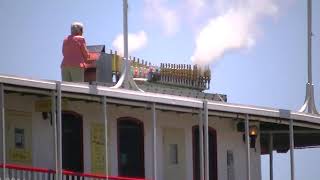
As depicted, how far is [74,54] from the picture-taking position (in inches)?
718

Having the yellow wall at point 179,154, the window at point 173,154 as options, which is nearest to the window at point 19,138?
the yellow wall at point 179,154

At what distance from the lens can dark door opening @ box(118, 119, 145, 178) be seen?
64.1 ft

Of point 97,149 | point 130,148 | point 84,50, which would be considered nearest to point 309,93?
point 130,148

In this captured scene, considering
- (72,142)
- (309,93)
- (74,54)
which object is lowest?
(72,142)

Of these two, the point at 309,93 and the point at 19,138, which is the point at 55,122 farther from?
the point at 309,93

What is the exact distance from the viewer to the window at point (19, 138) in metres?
17.3

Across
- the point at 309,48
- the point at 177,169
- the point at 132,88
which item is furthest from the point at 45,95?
the point at 309,48

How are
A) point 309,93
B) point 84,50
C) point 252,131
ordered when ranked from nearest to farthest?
point 84,50
point 252,131
point 309,93

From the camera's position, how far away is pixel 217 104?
1947cm

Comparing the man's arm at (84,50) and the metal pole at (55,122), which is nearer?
the metal pole at (55,122)

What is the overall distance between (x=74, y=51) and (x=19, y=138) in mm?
2203

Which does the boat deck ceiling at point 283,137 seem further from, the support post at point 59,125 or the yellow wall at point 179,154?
the support post at point 59,125

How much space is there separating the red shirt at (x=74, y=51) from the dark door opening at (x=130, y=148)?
194 cm

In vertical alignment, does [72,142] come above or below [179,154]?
above
